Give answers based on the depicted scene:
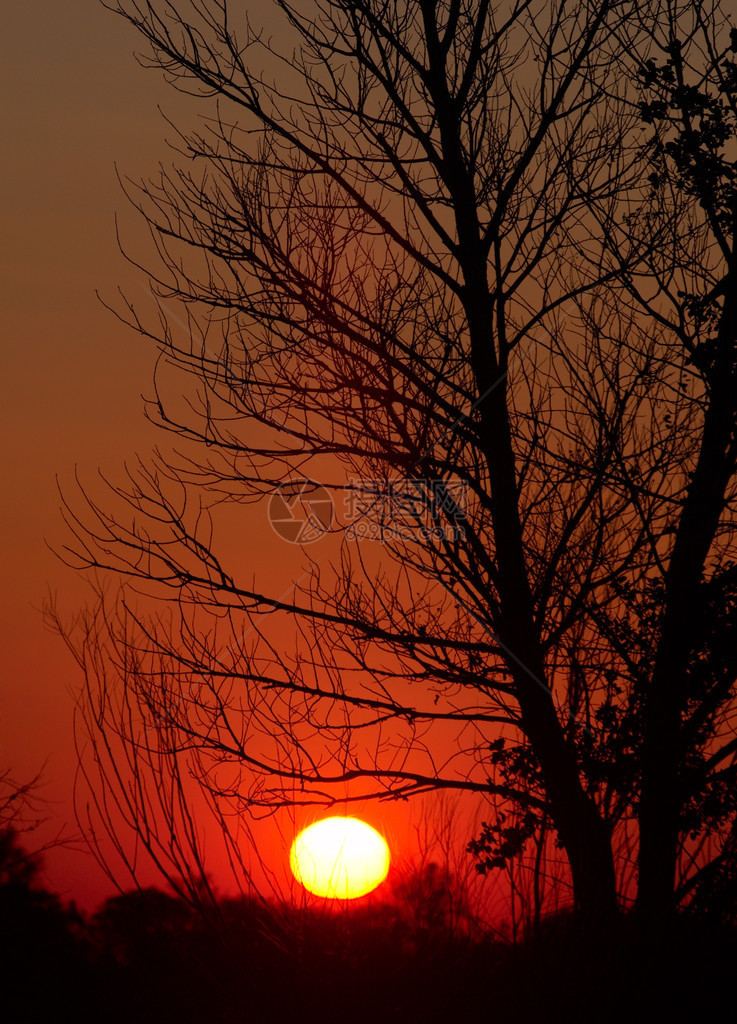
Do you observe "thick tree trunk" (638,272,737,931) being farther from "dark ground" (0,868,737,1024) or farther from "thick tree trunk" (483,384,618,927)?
"dark ground" (0,868,737,1024)

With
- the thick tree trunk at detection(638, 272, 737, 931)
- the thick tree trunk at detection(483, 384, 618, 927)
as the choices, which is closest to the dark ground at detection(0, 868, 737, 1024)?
the thick tree trunk at detection(638, 272, 737, 931)

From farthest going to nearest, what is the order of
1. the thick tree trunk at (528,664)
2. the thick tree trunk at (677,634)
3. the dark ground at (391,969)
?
1. the thick tree trunk at (528,664)
2. the thick tree trunk at (677,634)
3. the dark ground at (391,969)

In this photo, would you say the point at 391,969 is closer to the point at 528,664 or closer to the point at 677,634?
the point at 528,664

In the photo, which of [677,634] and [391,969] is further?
[677,634]

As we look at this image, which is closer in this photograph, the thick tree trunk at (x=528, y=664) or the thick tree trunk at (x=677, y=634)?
the thick tree trunk at (x=677, y=634)

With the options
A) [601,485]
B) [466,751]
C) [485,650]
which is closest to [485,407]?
[601,485]

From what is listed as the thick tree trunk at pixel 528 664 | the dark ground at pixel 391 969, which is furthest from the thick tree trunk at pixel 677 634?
the dark ground at pixel 391 969

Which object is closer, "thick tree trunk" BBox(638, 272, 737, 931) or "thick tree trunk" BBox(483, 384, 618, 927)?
"thick tree trunk" BBox(638, 272, 737, 931)

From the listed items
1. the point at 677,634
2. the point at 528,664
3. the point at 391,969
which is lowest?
the point at 391,969

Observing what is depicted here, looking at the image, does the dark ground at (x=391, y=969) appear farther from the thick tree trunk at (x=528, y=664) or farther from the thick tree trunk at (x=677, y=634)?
the thick tree trunk at (x=528, y=664)

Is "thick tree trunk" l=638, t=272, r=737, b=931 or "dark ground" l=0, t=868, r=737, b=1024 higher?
"thick tree trunk" l=638, t=272, r=737, b=931

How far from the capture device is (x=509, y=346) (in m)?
5.67

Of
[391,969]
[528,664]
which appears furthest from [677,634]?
[391,969]

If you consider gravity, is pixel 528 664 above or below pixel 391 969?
above
